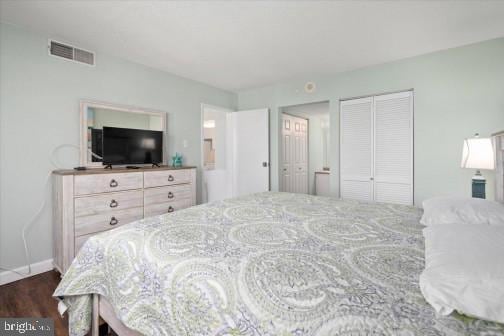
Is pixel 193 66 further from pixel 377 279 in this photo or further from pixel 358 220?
pixel 377 279

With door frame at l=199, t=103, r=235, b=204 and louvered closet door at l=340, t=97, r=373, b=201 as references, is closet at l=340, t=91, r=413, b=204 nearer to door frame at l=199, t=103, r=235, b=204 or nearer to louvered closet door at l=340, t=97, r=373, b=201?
louvered closet door at l=340, t=97, r=373, b=201

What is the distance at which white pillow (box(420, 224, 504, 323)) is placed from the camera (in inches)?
23.8

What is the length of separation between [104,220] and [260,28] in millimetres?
2440

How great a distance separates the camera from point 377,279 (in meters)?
0.81

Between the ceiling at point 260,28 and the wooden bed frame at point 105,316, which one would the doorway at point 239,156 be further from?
the wooden bed frame at point 105,316

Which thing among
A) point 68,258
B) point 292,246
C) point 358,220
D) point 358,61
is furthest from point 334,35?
point 68,258

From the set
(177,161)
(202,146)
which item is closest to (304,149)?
(202,146)

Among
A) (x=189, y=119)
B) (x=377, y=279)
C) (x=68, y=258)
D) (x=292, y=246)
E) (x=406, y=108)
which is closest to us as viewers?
(x=377, y=279)

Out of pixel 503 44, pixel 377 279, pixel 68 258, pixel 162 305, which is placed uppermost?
pixel 503 44

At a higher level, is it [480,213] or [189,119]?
[189,119]

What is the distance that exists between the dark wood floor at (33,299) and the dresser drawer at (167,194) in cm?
110

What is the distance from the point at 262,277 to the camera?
0.84 metres

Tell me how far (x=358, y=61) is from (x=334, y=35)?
875 millimetres

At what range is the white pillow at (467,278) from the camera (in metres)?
0.60
